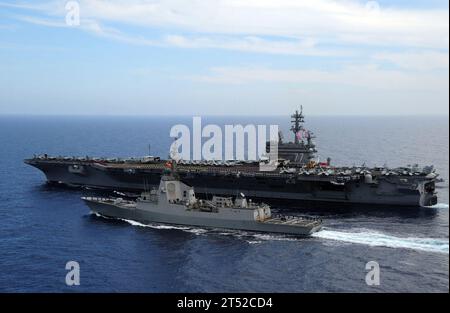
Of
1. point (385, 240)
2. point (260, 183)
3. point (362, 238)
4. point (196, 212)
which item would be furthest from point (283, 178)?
point (385, 240)

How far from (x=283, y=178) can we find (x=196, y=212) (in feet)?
34.0

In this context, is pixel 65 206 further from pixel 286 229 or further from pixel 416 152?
pixel 416 152

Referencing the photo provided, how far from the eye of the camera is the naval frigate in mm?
31562

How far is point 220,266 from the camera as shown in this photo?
25516mm

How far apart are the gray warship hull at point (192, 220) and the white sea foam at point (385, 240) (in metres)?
1.19

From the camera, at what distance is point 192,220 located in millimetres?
33312

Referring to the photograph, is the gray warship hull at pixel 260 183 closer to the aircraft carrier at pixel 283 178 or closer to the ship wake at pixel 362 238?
the aircraft carrier at pixel 283 178

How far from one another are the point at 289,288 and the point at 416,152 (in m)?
69.9

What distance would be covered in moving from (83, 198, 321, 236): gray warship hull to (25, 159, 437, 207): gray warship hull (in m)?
9.04
